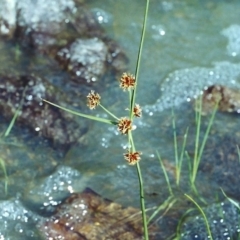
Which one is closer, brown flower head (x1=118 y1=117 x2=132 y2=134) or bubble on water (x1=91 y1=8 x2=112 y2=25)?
brown flower head (x1=118 y1=117 x2=132 y2=134)

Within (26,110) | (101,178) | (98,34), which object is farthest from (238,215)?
(98,34)

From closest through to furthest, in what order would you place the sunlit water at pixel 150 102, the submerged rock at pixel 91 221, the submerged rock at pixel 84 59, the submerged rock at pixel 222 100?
the submerged rock at pixel 91 221
the sunlit water at pixel 150 102
the submerged rock at pixel 222 100
the submerged rock at pixel 84 59

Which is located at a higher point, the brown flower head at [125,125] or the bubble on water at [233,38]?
the bubble on water at [233,38]

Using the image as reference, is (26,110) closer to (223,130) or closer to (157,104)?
(157,104)

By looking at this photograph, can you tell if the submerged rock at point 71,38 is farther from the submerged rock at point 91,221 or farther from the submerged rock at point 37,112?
the submerged rock at point 91,221

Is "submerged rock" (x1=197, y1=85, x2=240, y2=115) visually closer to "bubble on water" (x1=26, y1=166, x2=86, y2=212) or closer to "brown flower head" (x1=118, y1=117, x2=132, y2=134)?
"bubble on water" (x1=26, y1=166, x2=86, y2=212)

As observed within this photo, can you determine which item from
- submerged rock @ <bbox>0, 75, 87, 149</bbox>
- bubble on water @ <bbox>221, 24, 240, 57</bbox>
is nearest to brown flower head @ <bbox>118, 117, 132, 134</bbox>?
submerged rock @ <bbox>0, 75, 87, 149</bbox>

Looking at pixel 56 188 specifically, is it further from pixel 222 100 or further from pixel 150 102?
pixel 222 100

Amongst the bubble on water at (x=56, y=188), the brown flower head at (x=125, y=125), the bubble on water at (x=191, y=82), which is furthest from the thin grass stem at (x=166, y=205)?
the brown flower head at (x=125, y=125)

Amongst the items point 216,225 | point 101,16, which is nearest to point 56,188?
point 216,225

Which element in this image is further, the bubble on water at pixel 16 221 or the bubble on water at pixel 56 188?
the bubble on water at pixel 56 188
